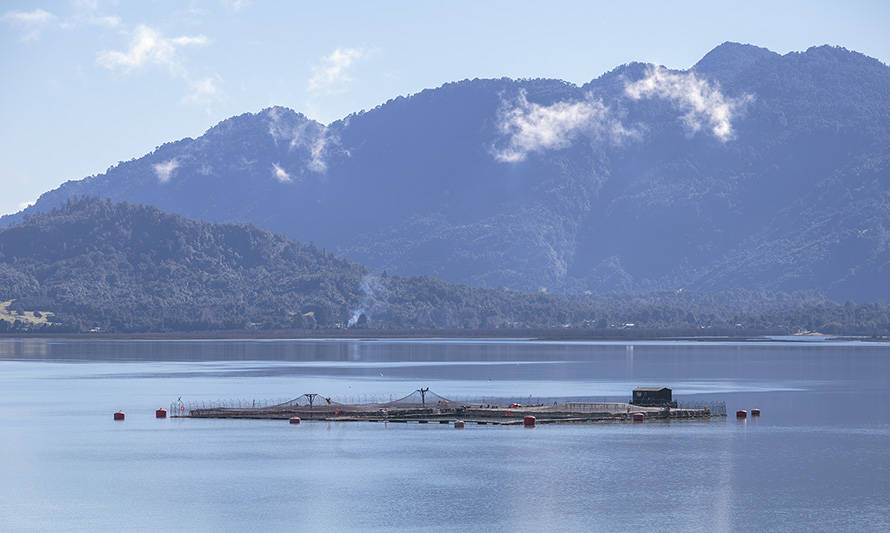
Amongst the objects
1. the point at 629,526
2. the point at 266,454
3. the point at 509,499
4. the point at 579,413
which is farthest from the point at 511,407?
the point at 629,526

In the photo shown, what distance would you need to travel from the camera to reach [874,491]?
108 m

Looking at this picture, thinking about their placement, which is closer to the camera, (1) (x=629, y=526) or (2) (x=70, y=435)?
(1) (x=629, y=526)

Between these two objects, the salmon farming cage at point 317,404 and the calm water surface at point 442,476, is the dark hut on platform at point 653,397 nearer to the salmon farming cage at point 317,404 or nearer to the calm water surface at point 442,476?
the calm water surface at point 442,476

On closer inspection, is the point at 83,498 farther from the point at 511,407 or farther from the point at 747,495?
the point at 511,407

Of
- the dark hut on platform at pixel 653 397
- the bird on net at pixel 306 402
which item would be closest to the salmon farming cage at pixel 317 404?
the bird on net at pixel 306 402

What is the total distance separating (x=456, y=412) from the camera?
166250 millimetres

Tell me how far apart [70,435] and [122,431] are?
19.6 feet

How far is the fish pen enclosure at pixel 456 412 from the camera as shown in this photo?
528ft

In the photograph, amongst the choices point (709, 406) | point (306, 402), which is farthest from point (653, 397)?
point (306, 402)

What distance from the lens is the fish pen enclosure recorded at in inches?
6339

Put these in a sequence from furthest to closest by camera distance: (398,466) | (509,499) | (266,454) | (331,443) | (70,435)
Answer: (70,435), (331,443), (266,454), (398,466), (509,499)

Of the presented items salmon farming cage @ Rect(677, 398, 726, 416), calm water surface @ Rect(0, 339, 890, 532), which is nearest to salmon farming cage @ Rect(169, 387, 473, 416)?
calm water surface @ Rect(0, 339, 890, 532)

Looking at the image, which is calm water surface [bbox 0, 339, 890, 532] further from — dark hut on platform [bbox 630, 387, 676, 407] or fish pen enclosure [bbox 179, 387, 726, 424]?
dark hut on platform [bbox 630, 387, 676, 407]

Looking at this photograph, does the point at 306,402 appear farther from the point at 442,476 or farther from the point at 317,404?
the point at 442,476
